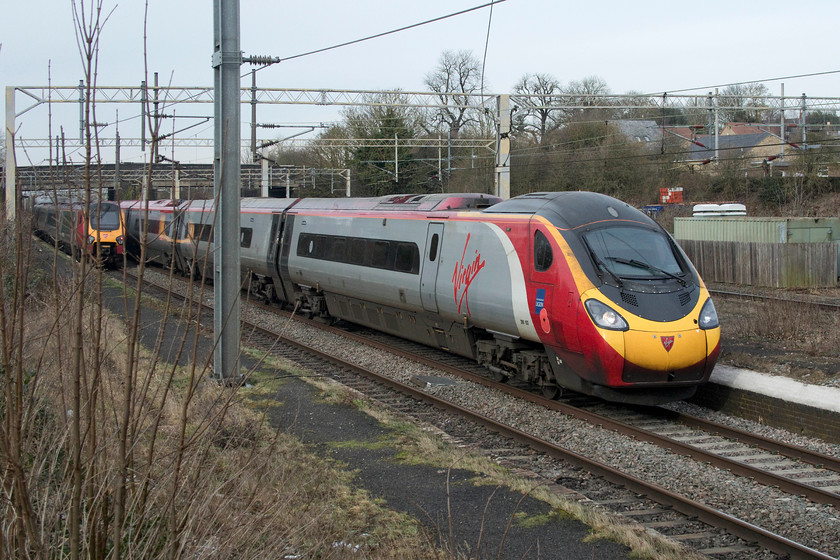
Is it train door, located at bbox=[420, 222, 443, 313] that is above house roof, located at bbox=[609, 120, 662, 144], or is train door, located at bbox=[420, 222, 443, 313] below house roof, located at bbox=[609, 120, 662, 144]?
below

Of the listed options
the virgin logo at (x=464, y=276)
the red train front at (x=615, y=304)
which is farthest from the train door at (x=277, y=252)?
the red train front at (x=615, y=304)

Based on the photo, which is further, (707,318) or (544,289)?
(544,289)

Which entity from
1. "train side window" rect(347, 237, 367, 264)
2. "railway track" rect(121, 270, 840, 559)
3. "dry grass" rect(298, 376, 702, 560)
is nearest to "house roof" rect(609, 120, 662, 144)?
"train side window" rect(347, 237, 367, 264)

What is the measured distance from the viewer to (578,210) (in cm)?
1005

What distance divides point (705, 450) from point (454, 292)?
185 inches

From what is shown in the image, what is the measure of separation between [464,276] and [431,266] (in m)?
1.15

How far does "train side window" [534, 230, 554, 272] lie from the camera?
9742mm

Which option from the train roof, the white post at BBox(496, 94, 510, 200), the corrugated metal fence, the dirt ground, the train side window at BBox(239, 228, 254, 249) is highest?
the white post at BBox(496, 94, 510, 200)

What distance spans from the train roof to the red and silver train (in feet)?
0.06

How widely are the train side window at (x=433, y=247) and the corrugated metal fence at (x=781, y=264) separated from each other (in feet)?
52.9

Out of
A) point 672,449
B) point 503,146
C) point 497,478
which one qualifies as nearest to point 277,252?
point 503,146

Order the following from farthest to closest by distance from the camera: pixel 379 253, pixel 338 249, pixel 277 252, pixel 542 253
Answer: pixel 277 252 < pixel 338 249 < pixel 379 253 < pixel 542 253

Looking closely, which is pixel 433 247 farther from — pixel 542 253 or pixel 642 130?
pixel 642 130

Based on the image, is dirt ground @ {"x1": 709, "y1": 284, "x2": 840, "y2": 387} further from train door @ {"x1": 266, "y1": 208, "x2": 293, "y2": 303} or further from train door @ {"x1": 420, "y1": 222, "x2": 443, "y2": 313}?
train door @ {"x1": 266, "y1": 208, "x2": 293, "y2": 303}
